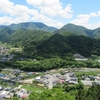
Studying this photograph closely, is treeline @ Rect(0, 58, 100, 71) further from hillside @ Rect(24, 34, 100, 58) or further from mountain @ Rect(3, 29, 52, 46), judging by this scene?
mountain @ Rect(3, 29, 52, 46)

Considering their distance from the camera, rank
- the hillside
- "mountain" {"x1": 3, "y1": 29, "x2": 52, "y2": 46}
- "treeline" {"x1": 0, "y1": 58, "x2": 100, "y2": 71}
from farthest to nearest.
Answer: "mountain" {"x1": 3, "y1": 29, "x2": 52, "y2": 46} < the hillside < "treeline" {"x1": 0, "y1": 58, "x2": 100, "y2": 71}

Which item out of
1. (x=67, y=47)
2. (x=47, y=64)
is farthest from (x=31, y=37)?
(x=47, y=64)

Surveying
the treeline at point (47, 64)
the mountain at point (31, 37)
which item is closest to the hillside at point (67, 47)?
the treeline at point (47, 64)

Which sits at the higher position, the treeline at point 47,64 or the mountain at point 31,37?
the mountain at point 31,37

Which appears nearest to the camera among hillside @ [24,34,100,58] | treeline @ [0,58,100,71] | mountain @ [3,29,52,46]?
treeline @ [0,58,100,71]

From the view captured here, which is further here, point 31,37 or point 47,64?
point 31,37

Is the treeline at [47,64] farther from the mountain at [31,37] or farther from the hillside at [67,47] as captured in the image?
the mountain at [31,37]

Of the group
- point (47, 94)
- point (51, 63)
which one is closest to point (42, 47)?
point (51, 63)

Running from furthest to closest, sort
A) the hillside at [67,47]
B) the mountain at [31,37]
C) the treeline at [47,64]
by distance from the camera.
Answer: the mountain at [31,37] < the hillside at [67,47] < the treeline at [47,64]

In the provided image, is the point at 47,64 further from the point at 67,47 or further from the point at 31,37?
the point at 31,37

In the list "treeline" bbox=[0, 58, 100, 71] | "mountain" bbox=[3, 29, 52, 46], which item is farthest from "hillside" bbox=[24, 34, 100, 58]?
"mountain" bbox=[3, 29, 52, 46]

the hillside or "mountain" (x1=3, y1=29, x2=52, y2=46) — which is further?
"mountain" (x1=3, y1=29, x2=52, y2=46)

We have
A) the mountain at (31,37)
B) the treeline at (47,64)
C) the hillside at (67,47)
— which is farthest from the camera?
the mountain at (31,37)
